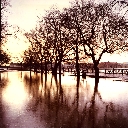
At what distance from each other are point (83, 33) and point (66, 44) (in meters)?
10.5

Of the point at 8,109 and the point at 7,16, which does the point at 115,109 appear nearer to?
the point at 8,109

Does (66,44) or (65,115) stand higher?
(66,44)

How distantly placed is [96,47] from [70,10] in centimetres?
802

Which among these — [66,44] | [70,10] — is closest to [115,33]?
[70,10]

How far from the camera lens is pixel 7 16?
30.0m

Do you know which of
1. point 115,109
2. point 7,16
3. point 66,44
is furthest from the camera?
point 66,44

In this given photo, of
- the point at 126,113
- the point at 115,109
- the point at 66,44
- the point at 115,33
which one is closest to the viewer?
the point at 126,113

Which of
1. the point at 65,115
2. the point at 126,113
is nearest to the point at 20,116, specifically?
the point at 65,115

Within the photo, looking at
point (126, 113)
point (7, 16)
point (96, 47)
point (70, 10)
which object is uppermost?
point (70, 10)

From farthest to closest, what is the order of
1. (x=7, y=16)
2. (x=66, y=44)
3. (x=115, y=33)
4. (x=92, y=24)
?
(x=66, y=44)
(x=92, y=24)
(x=115, y=33)
(x=7, y=16)

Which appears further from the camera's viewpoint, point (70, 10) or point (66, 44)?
point (66, 44)

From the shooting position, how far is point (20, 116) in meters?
9.18

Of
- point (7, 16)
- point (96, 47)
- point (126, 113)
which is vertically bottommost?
point (126, 113)

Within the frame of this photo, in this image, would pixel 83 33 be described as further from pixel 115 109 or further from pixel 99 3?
pixel 115 109
